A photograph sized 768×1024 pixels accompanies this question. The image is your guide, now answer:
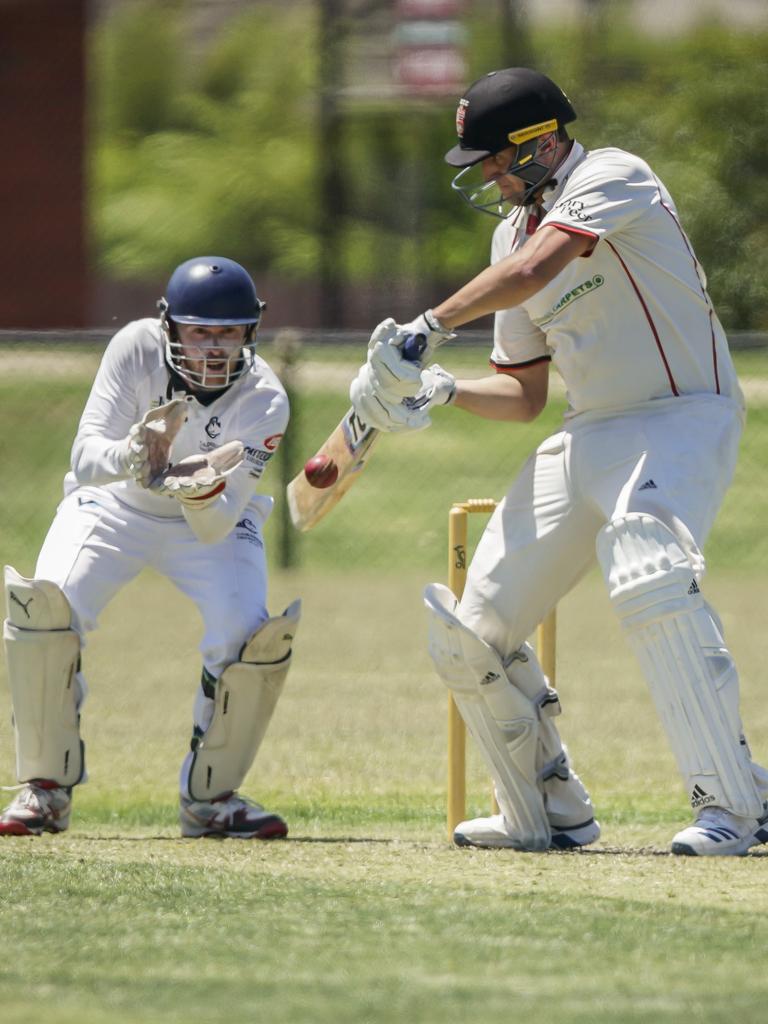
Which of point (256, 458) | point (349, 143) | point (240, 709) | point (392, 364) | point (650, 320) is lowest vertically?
point (240, 709)

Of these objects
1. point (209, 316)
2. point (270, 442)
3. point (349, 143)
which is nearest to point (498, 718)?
point (270, 442)

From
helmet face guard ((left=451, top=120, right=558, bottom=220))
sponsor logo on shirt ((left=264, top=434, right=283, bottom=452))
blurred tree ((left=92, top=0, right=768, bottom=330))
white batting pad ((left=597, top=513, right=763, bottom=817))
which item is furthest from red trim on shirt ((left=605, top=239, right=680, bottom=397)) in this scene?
blurred tree ((left=92, top=0, right=768, bottom=330))

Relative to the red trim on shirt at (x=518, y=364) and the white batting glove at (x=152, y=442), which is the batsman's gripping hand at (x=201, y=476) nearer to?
the white batting glove at (x=152, y=442)

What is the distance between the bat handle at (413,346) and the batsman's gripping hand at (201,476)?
2.20 ft

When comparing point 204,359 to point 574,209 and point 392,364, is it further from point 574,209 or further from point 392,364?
point 574,209

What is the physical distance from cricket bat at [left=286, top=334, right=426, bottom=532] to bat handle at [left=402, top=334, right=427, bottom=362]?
1.15 ft

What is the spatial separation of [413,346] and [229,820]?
4.61 ft

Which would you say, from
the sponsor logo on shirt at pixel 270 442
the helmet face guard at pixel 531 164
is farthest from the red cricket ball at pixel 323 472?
the helmet face guard at pixel 531 164

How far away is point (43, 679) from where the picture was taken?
16.5 feet

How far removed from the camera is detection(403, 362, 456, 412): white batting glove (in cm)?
475

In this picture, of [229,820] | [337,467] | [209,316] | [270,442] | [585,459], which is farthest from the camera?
[270,442]

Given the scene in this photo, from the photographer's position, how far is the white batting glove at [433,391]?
4754 mm

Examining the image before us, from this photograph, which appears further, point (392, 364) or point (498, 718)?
point (498, 718)

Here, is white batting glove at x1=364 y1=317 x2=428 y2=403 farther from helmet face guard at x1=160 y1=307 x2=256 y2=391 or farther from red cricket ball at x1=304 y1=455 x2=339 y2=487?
helmet face guard at x1=160 y1=307 x2=256 y2=391
